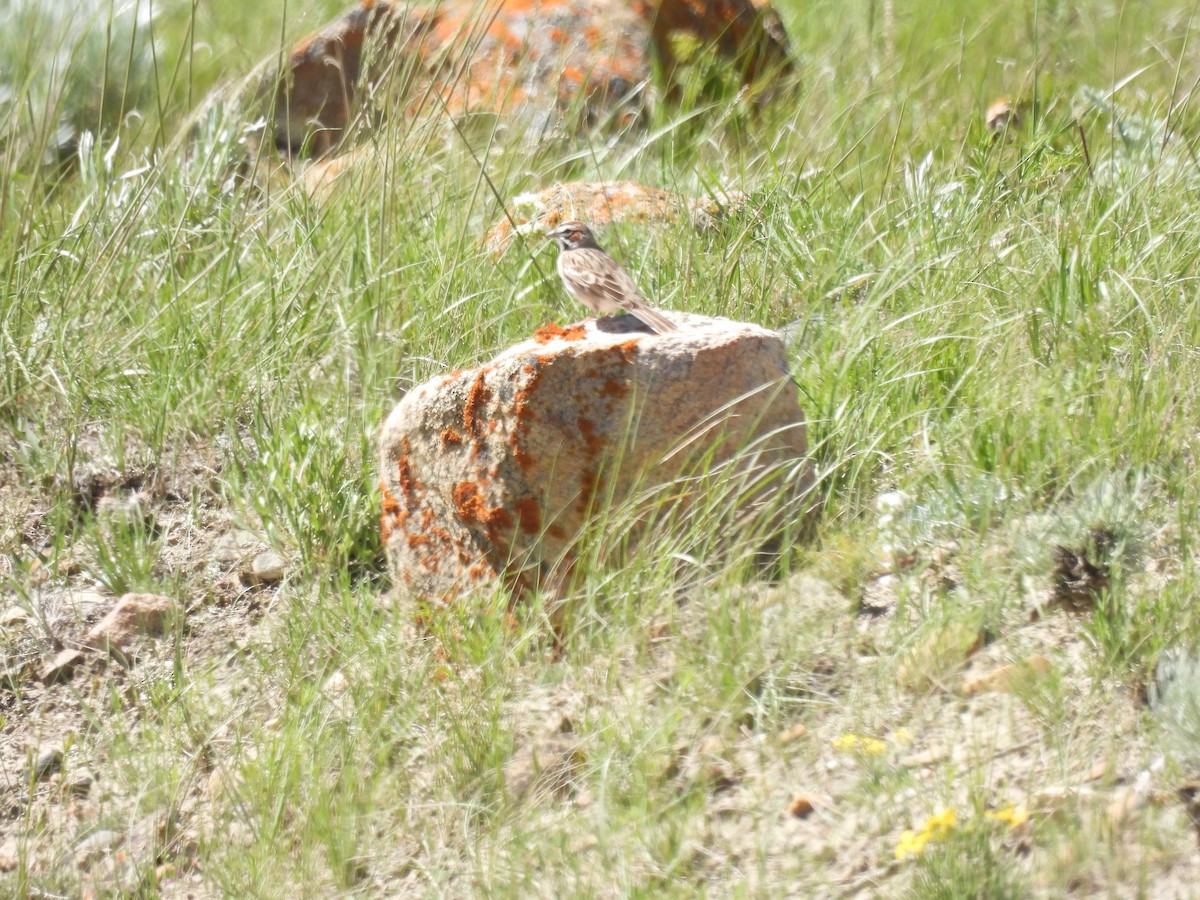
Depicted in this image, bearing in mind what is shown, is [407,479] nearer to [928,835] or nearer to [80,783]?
[80,783]

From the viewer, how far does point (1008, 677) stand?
2855 millimetres

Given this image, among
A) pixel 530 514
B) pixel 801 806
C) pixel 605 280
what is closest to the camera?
pixel 801 806

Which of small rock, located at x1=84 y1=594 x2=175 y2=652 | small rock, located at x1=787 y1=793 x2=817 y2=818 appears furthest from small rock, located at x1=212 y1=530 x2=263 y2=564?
small rock, located at x1=787 y1=793 x2=817 y2=818

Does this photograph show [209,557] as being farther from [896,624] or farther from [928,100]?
[928,100]

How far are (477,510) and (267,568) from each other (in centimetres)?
83

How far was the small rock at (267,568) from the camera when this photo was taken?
3.92 meters

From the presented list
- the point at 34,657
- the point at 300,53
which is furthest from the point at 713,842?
the point at 300,53

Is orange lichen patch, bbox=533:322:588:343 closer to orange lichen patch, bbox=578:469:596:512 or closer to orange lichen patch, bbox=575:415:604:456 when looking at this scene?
orange lichen patch, bbox=575:415:604:456

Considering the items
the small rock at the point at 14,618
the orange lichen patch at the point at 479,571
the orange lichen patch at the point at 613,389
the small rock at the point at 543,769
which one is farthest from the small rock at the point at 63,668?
the orange lichen patch at the point at 613,389

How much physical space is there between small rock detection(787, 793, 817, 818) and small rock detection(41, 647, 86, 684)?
2.11 metres

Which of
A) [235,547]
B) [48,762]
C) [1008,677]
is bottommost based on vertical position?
[48,762]

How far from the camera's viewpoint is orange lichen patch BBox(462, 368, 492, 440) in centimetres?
344

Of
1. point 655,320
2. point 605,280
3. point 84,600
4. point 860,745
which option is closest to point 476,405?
point 655,320

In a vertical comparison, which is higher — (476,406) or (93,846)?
(476,406)
